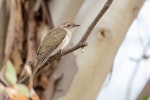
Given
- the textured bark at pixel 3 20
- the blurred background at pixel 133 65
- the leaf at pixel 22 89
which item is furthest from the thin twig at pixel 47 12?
the leaf at pixel 22 89

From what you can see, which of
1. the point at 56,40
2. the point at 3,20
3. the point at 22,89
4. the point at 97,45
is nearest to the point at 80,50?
the point at 97,45

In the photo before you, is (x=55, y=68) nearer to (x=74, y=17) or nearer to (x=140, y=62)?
(x=74, y=17)

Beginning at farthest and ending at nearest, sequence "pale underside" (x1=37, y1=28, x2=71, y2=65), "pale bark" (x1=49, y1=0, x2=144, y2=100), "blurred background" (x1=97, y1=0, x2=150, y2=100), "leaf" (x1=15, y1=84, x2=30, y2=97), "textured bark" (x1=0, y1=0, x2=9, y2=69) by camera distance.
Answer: "blurred background" (x1=97, y1=0, x2=150, y2=100) < "textured bark" (x1=0, y1=0, x2=9, y2=69) < "pale bark" (x1=49, y1=0, x2=144, y2=100) < "pale underside" (x1=37, y1=28, x2=71, y2=65) < "leaf" (x1=15, y1=84, x2=30, y2=97)

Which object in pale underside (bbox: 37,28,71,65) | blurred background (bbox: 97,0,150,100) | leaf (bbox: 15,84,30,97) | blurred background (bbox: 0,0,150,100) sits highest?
leaf (bbox: 15,84,30,97)

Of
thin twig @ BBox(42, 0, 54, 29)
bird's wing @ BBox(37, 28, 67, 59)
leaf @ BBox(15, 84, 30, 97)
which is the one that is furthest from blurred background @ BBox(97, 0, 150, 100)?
leaf @ BBox(15, 84, 30, 97)

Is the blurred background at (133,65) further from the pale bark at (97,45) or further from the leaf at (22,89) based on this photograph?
the leaf at (22,89)

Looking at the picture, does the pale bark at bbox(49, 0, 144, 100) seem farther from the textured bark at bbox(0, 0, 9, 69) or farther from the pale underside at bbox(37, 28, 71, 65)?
the textured bark at bbox(0, 0, 9, 69)
